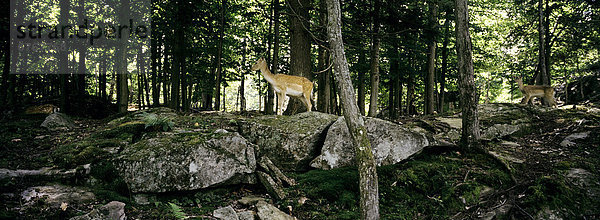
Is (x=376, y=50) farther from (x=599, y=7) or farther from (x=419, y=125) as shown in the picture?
(x=599, y=7)

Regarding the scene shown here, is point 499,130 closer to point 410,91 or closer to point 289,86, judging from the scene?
point 289,86

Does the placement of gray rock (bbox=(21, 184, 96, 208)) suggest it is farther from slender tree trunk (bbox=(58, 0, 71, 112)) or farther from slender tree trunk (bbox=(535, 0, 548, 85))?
slender tree trunk (bbox=(535, 0, 548, 85))

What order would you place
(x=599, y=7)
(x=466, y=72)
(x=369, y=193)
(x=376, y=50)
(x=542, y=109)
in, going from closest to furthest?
(x=369, y=193), (x=466, y=72), (x=376, y=50), (x=542, y=109), (x=599, y=7)

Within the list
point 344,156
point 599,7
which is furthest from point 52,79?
point 599,7

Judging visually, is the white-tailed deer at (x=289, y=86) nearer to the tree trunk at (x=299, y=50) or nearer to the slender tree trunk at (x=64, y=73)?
the tree trunk at (x=299, y=50)

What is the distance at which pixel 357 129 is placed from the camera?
441 cm

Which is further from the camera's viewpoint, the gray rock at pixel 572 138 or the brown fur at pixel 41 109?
the brown fur at pixel 41 109

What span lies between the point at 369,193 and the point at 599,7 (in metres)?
15.9

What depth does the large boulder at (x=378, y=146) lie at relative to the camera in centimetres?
615

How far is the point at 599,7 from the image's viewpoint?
41.3 feet

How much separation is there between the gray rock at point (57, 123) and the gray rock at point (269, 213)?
27.1 feet

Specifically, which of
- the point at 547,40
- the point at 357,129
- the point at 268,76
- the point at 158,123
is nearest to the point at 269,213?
the point at 357,129

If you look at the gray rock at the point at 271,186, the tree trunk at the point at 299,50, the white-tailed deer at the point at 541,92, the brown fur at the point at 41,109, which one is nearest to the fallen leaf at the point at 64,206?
the gray rock at the point at 271,186

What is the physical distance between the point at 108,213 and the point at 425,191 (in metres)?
5.07
